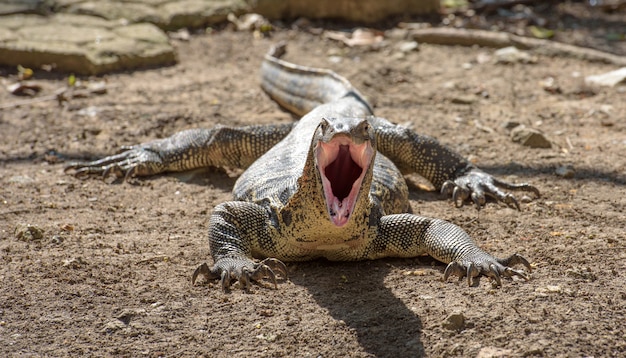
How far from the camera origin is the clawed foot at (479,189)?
6.58 m

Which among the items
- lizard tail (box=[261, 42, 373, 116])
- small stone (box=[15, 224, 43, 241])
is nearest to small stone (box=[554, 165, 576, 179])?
lizard tail (box=[261, 42, 373, 116])

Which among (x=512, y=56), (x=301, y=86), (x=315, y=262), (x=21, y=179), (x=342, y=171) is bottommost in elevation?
(x=21, y=179)

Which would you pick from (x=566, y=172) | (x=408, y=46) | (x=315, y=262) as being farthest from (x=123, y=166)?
(x=408, y=46)

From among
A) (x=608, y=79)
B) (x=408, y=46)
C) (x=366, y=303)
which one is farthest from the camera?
(x=408, y=46)

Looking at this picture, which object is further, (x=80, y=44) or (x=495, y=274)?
(x=80, y=44)

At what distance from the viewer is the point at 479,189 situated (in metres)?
6.73

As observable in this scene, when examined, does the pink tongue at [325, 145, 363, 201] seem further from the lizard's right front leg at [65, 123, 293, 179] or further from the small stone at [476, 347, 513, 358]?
the lizard's right front leg at [65, 123, 293, 179]

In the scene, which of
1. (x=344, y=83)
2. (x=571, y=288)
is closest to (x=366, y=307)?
(x=571, y=288)

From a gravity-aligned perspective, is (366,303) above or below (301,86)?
below

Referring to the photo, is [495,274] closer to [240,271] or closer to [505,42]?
[240,271]

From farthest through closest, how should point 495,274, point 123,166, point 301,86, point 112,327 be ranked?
point 301,86 → point 123,166 → point 495,274 → point 112,327

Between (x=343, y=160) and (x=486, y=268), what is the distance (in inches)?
43.8

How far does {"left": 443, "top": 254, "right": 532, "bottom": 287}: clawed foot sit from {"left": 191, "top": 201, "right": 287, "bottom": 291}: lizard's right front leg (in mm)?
1092

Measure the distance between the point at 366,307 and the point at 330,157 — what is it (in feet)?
3.00
